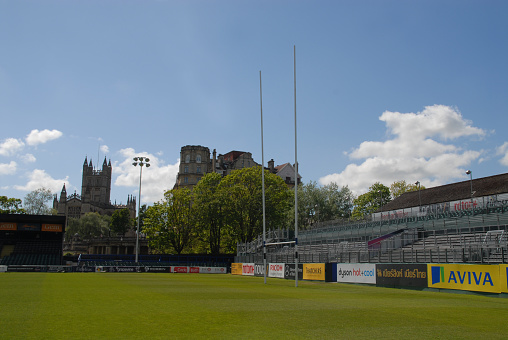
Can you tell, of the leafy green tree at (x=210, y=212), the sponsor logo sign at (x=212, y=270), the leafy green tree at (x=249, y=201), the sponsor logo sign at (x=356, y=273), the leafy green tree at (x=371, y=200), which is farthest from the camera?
the leafy green tree at (x=371, y=200)

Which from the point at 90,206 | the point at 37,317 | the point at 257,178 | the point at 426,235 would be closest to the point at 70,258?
the point at 257,178

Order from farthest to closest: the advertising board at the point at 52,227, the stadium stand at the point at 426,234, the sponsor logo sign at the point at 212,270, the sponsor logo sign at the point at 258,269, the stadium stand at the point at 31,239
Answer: the advertising board at the point at 52,227 → the stadium stand at the point at 31,239 → the sponsor logo sign at the point at 212,270 → the sponsor logo sign at the point at 258,269 → the stadium stand at the point at 426,234

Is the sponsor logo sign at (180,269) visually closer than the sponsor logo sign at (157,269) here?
No

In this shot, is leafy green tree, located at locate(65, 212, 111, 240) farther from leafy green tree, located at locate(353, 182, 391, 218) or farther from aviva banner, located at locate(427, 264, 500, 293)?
aviva banner, located at locate(427, 264, 500, 293)

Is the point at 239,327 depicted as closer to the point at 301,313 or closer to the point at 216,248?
the point at 301,313

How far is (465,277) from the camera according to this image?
24.1 meters

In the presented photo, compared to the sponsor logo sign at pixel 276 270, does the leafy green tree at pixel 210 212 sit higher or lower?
higher

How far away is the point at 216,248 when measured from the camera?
77688mm

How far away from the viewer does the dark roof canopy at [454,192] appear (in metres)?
51.2

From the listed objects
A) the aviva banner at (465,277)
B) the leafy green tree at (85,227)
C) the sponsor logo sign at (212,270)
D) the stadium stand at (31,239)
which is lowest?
the sponsor logo sign at (212,270)

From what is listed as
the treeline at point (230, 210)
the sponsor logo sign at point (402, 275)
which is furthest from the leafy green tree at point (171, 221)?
the sponsor logo sign at point (402, 275)

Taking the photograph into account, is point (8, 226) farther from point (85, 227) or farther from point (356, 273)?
point (85, 227)

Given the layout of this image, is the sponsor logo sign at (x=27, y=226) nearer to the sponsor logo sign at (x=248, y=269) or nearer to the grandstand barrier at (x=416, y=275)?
the sponsor logo sign at (x=248, y=269)

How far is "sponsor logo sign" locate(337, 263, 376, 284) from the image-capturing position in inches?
1241
